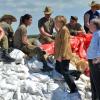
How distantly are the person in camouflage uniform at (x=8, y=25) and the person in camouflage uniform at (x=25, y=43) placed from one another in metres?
0.44

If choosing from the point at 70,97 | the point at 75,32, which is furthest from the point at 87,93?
the point at 75,32

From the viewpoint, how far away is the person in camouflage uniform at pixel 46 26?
45.1ft

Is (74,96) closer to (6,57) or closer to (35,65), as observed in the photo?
(35,65)

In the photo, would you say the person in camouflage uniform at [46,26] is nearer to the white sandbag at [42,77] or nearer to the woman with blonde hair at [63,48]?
the white sandbag at [42,77]

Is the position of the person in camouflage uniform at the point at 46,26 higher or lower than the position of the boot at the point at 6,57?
higher

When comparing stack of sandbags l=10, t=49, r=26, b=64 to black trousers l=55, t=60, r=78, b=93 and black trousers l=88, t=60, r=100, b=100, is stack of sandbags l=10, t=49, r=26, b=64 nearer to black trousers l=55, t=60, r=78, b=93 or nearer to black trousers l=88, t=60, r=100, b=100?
black trousers l=55, t=60, r=78, b=93

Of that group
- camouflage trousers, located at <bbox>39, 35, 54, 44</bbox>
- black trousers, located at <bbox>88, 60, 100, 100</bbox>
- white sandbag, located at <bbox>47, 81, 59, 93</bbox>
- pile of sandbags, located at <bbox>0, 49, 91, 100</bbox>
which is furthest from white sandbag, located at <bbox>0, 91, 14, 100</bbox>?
camouflage trousers, located at <bbox>39, 35, 54, 44</bbox>

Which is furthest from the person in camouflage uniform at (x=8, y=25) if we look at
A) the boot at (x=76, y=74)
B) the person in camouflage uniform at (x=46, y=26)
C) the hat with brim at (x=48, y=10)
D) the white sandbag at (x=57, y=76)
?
the boot at (x=76, y=74)

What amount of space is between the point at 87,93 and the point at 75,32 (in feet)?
10.5

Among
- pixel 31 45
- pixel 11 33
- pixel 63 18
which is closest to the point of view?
pixel 63 18

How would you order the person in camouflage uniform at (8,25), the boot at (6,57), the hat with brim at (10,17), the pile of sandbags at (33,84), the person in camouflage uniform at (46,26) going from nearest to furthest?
1. the pile of sandbags at (33,84)
2. the boot at (6,57)
3. the person in camouflage uniform at (8,25)
4. the hat with brim at (10,17)
5. the person in camouflage uniform at (46,26)

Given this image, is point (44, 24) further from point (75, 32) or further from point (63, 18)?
point (63, 18)

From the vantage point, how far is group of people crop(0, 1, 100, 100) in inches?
340

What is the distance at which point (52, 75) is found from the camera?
11641 millimetres
